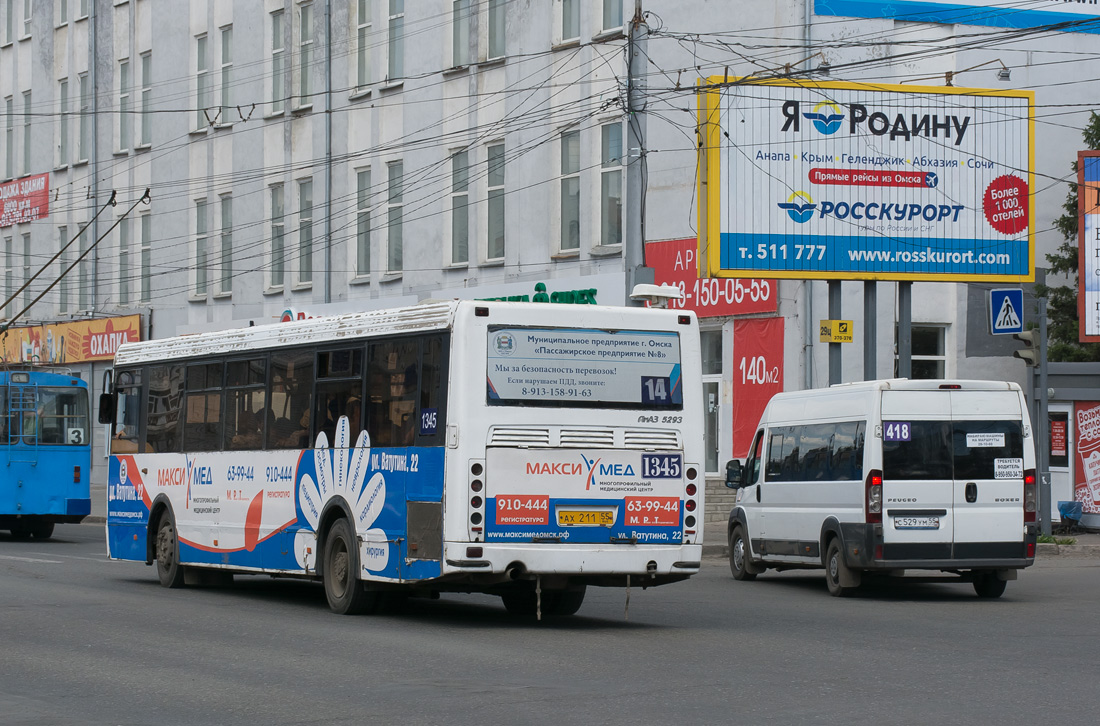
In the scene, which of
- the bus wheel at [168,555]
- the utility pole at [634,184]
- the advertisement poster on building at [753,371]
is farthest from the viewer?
the advertisement poster on building at [753,371]

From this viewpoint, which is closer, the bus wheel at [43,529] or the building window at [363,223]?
the bus wheel at [43,529]

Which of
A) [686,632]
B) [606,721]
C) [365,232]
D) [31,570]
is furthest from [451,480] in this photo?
[365,232]

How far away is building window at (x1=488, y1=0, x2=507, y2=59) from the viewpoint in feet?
115

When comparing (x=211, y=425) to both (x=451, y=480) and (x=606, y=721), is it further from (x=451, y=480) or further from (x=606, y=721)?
(x=606, y=721)

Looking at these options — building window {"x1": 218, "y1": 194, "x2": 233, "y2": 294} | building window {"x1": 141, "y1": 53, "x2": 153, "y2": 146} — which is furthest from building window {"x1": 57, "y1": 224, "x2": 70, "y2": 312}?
building window {"x1": 218, "y1": 194, "x2": 233, "y2": 294}

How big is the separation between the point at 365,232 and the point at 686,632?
26145mm

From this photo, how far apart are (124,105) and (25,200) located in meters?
7.30

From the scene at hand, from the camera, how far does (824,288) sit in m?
30.2

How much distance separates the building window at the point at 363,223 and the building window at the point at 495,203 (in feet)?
14.6

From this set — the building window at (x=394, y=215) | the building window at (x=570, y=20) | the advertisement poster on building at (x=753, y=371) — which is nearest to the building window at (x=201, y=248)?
the building window at (x=394, y=215)

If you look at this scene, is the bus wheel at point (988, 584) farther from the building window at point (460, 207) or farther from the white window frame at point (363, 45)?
the white window frame at point (363, 45)

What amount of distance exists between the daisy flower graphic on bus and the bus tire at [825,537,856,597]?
573 cm

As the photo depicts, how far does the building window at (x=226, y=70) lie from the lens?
43.4m

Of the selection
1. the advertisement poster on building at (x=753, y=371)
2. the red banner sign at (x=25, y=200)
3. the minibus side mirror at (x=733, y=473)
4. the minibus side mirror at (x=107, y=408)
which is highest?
the red banner sign at (x=25, y=200)
